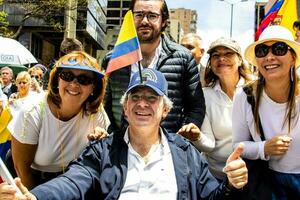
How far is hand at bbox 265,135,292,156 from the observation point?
3.05m

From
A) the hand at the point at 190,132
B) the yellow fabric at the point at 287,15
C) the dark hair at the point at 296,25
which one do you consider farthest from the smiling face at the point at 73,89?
the dark hair at the point at 296,25

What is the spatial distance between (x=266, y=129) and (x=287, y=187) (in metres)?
0.43

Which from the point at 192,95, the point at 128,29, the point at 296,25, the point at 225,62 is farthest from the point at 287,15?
the point at 128,29

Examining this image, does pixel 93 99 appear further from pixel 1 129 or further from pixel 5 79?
pixel 5 79

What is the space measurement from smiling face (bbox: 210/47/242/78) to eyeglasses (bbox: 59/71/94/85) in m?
1.21

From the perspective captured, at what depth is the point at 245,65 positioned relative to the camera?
4.25 metres

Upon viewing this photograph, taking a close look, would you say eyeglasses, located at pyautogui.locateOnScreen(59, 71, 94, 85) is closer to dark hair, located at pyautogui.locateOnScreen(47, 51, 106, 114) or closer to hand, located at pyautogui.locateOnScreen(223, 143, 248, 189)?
dark hair, located at pyautogui.locateOnScreen(47, 51, 106, 114)

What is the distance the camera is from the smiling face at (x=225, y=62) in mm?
4102

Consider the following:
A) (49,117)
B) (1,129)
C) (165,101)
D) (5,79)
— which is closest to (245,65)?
(165,101)

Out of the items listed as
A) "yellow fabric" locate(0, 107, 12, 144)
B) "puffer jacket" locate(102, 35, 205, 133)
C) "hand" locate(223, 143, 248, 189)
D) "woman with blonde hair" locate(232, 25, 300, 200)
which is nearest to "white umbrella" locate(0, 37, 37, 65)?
"yellow fabric" locate(0, 107, 12, 144)

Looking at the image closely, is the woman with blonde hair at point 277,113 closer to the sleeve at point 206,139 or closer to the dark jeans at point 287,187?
the dark jeans at point 287,187

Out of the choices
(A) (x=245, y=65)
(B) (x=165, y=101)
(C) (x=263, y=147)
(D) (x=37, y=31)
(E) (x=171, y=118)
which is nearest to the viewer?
(C) (x=263, y=147)

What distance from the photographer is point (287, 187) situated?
308 centimetres

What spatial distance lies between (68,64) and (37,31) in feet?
121
